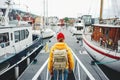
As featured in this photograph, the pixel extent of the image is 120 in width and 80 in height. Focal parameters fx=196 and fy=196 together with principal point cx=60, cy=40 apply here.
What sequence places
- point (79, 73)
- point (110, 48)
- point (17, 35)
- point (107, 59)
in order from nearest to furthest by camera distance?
1. point (79, 73)
2. point (107, 59)
3. point (110, 48)
4. point (17, 35)

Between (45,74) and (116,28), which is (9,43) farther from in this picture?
(116,28)

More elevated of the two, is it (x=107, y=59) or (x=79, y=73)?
(x=79, y=73)

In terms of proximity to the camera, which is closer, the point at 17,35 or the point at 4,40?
the point at 4,40

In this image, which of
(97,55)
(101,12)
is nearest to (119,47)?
(97,55)

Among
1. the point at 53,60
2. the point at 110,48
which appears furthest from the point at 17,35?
the point at 53,60

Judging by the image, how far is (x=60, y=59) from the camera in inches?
204

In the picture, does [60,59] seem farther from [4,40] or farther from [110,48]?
[110,48]

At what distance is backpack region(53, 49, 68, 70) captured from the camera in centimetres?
515

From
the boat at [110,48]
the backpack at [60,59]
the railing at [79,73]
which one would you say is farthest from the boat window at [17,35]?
the backpack at [60,59]

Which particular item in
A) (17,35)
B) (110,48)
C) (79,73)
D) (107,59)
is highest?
(17,35)

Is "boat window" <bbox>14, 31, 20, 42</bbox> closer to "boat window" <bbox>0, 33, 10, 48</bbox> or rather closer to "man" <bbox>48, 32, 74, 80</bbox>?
"boat window" <bbox>0, 33, 10, 48</bbox>

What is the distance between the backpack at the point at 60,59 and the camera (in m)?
5.15

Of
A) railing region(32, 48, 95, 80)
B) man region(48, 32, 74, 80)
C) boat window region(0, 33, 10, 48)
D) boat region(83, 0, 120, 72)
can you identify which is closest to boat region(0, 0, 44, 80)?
boat window region(0, 33, 10, 48)

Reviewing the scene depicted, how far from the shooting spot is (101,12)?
Result: 66.5ft
